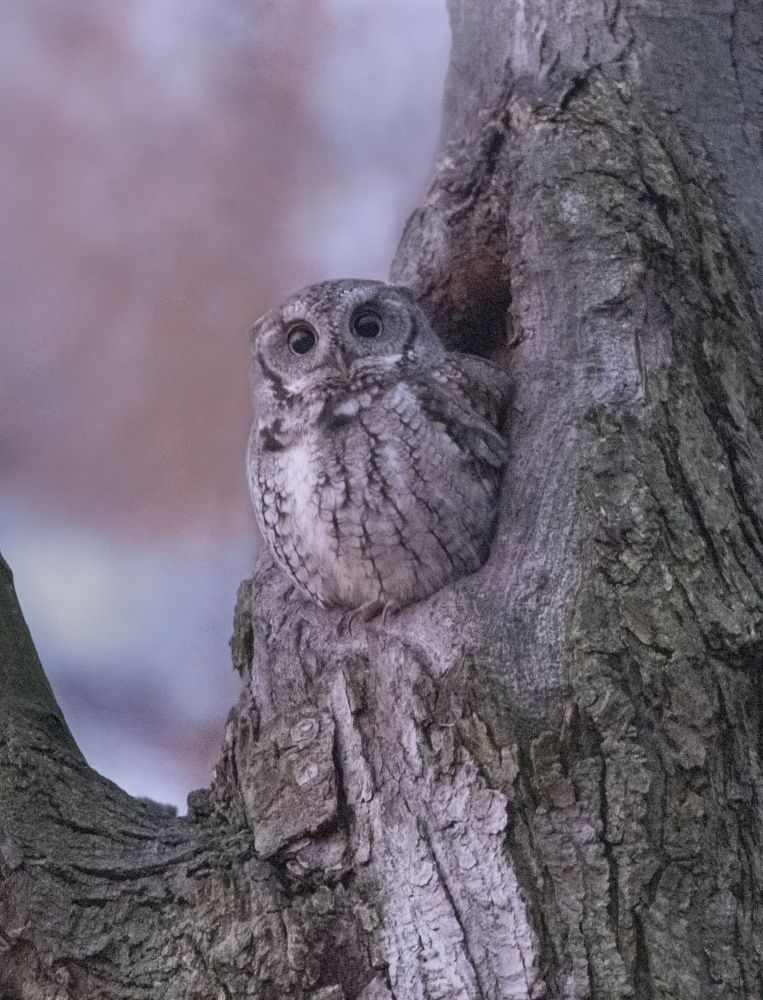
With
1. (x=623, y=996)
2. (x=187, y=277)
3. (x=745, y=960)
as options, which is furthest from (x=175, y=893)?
(x=187, y=277)

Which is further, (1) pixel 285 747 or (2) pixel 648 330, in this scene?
(2) pixel 648 330

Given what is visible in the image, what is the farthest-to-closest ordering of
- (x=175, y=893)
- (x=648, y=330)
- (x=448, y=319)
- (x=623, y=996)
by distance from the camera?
(x=448, y=319)
(x=648, y=330)
(x=175, y=893)
(x=623, y=996)

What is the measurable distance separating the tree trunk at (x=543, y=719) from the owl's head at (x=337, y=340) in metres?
0.19

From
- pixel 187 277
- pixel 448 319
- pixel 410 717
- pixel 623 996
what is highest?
pixel 448 319

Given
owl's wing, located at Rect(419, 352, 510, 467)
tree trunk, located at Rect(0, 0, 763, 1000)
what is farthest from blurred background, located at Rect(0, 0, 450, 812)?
owl's wing, located at Rect(419, 352, 510, 467)

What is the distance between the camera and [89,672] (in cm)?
146

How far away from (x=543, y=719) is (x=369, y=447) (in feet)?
1.67

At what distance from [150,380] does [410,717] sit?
0.61 meters

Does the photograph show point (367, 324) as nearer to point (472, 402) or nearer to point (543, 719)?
point (472, 402)

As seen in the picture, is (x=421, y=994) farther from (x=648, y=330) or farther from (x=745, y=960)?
(x=648, y=330)

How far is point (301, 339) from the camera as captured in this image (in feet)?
4.89

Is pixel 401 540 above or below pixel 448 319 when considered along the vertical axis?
below

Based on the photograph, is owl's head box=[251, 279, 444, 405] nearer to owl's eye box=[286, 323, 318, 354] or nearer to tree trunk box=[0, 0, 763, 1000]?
owl's eye box=[286, 323, 318, 354]

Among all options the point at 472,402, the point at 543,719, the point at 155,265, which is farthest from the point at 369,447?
the point at 543,719
